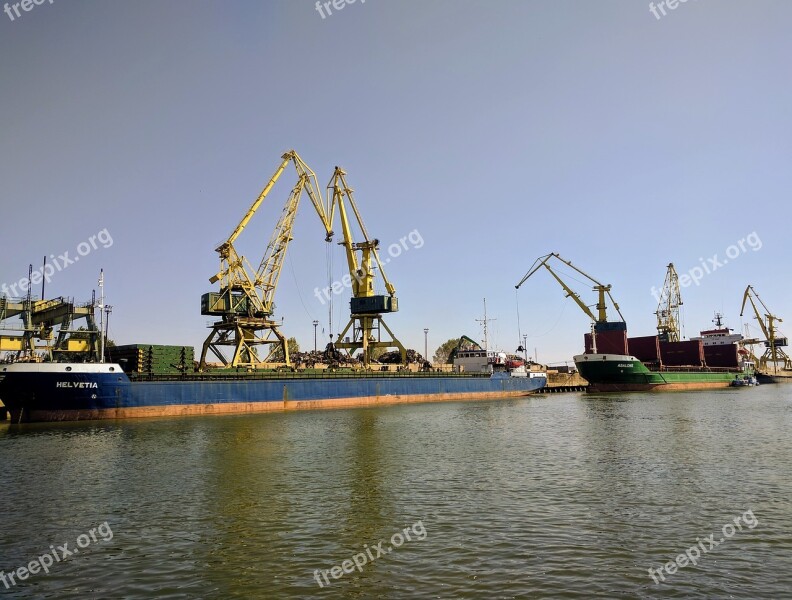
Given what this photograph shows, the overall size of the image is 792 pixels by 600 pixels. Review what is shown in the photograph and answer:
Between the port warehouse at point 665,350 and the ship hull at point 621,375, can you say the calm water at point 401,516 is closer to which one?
the ship hull at point 621,375

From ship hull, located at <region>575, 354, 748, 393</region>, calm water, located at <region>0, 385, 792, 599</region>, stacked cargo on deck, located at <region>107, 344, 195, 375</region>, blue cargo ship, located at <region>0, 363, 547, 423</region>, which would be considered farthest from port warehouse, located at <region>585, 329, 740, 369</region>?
stacked cargo on deck, located at <region>107, 344, 195, 375</region>

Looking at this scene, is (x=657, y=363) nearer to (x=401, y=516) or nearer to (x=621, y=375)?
(x=621, y=375)

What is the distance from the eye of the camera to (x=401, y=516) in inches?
575

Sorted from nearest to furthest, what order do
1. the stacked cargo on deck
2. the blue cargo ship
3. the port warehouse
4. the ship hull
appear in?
the blue cargo ship, the stacked cargo on deck, the ship hull, the port warehouse

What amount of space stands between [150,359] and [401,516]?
42381 millimetres

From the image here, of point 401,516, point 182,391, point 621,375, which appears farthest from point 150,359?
point 621,375

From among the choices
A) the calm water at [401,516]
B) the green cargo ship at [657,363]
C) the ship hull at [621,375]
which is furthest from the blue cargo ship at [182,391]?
the green cargo ship at [657,363]

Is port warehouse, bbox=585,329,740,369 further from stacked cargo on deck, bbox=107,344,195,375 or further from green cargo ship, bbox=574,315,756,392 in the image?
stacked cargo on deck, bbox=107,344,195,375

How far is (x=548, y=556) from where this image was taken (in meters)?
11.4

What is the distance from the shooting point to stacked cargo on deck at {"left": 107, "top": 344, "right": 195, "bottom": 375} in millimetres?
49344

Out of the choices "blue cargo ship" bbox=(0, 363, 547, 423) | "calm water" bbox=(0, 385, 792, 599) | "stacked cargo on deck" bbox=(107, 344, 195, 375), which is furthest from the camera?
"stacked cargo on deck" bbox=(107, 344, 195, 375)

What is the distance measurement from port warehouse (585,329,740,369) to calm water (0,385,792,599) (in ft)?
249

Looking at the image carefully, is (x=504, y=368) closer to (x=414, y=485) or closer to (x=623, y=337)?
(x=623, y=337)

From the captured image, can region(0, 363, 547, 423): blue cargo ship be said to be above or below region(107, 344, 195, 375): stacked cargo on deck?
below
